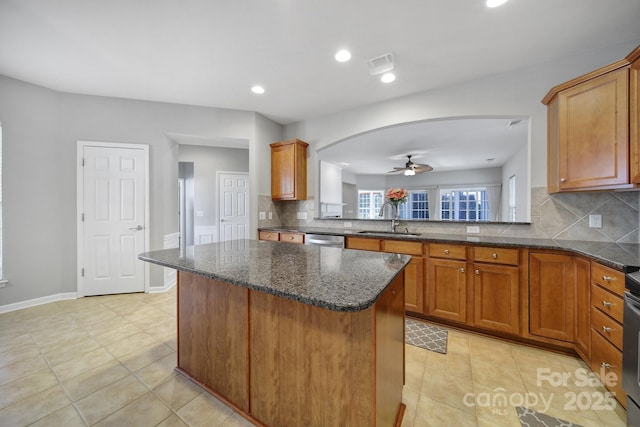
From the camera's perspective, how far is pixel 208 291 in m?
1.49

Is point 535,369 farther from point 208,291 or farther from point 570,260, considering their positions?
point 208,291

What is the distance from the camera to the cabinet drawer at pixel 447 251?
228 cm

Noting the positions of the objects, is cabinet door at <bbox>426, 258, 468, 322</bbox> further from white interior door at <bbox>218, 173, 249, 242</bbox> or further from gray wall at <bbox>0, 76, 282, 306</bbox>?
white interior door at <bbox>218, 173, 249, 242</bbox>

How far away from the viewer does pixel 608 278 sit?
1.52 m

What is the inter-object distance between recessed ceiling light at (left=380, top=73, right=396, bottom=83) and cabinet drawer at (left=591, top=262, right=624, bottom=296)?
2425 mm

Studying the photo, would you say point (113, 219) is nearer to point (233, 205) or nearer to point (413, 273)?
point (233, 205)

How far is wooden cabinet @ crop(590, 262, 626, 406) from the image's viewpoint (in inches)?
55.9

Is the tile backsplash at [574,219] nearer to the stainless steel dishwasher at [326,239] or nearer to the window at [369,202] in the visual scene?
the stainless steel dishwasher at [326,239]

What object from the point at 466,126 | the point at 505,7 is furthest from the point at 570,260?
the point at 466,126

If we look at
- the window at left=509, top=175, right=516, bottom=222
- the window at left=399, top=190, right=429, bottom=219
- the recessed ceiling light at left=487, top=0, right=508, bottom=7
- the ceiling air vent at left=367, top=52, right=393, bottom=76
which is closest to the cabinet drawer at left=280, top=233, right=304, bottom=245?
the ceiling air vent at left=367, top=52, right=393, bottom=76

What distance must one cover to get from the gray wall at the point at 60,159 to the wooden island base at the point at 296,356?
239 cm

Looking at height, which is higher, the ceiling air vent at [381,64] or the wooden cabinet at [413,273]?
the ceiling air vent at [381,64]

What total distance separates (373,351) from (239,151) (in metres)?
5.07

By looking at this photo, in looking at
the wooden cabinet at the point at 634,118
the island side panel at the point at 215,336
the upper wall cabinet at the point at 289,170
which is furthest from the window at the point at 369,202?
the island side panel at the point at 215,336
